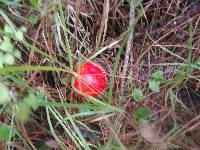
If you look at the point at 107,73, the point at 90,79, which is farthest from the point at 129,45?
the point at 90,79

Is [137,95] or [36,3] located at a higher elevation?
[36,3]

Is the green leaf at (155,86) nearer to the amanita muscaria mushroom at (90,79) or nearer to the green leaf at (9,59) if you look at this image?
the amanita muscaria mushroom at (90,79)

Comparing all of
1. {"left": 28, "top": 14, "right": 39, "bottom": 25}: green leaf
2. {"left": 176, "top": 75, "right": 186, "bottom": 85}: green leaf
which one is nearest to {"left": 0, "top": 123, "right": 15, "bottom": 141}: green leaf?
{"left": 28, "top": 14, "right": 39, "bottom": 25}: green leaf

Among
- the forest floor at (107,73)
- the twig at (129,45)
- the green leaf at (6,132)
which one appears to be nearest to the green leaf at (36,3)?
the forest floor at (107,73)

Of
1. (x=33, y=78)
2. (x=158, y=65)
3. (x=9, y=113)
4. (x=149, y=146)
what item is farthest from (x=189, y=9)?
(x=9, y=113)

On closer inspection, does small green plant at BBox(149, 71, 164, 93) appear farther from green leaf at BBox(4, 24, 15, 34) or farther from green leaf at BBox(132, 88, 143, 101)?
green leaf at BBox(4, 24, 15, 34)

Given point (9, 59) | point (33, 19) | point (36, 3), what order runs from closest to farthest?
1. point (9, 59)
2. point (36, 3)
3. point (33, 19)

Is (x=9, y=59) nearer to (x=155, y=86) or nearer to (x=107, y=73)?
(x=107, y=73)
